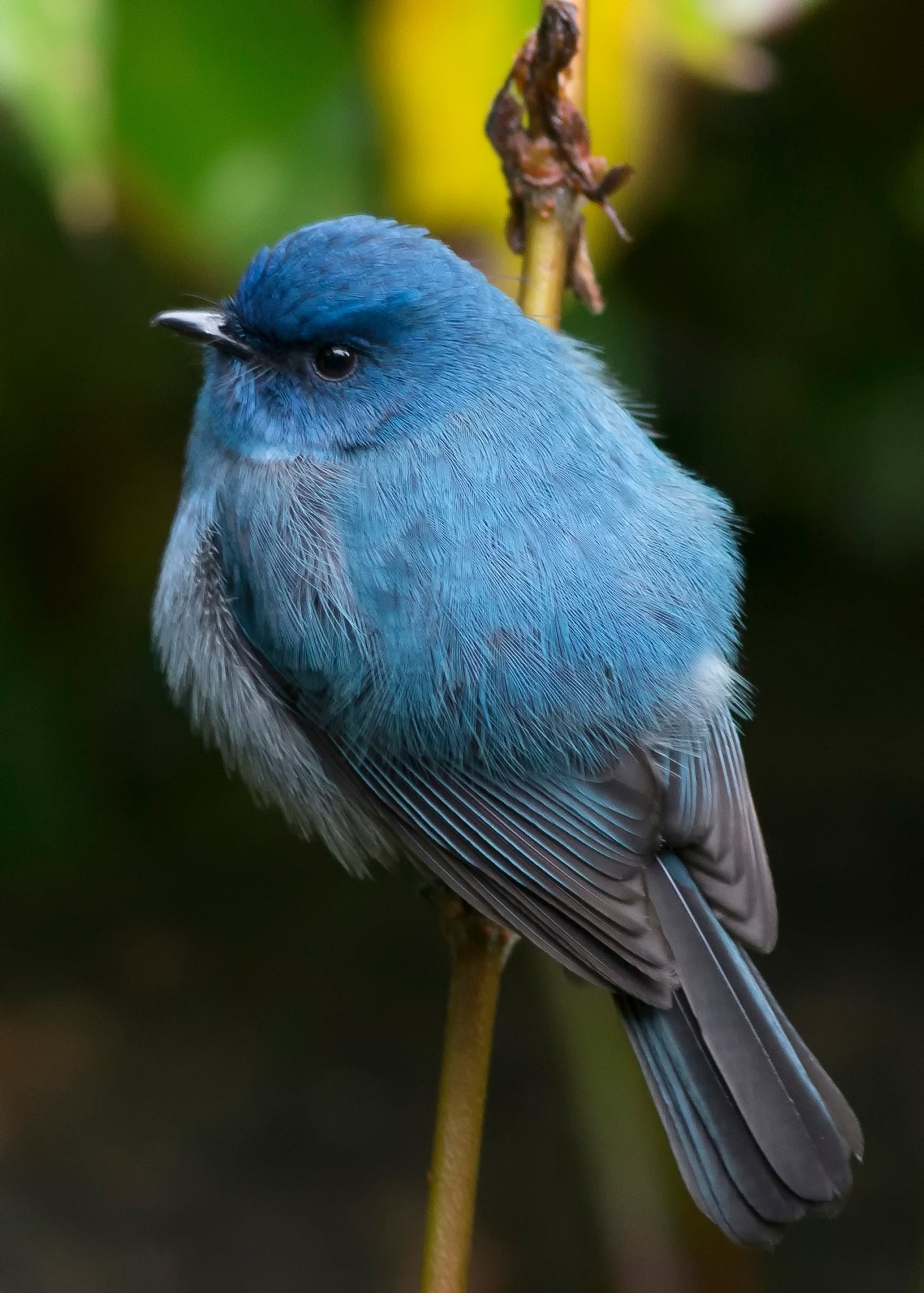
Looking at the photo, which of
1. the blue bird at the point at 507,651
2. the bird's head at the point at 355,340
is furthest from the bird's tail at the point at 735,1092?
the bird's head at the point at 355,340

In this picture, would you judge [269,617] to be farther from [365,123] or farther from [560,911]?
[365,123]

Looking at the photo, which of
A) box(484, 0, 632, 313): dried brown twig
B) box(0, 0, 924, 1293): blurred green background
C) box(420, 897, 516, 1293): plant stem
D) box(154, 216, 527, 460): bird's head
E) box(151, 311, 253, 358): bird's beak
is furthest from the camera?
box(0, 0, 924, 1293): blurred green background

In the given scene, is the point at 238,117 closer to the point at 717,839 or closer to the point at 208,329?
the point at 208,329

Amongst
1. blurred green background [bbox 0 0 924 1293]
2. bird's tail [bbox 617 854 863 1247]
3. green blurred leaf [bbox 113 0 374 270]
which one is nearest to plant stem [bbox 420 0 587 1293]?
bird's tail [bbox 617 854 863 1247]

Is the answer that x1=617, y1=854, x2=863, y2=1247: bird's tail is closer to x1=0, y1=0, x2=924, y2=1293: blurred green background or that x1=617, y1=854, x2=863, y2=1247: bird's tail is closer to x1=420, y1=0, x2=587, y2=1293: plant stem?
x1=420, y1=0, x2=587, y2=1293: plant stem

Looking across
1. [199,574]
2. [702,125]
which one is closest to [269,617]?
[199,574]

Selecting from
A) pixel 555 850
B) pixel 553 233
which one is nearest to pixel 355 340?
pixel 553 233
